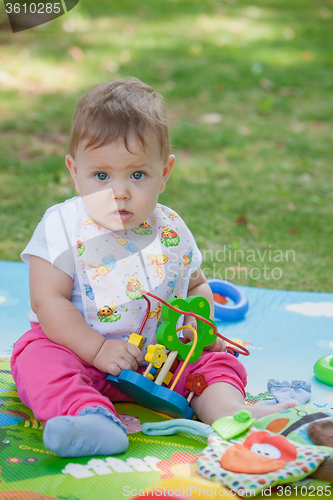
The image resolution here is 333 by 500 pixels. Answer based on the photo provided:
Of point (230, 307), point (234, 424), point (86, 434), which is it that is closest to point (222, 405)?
point (234, 424)

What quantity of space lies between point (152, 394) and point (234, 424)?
22cm

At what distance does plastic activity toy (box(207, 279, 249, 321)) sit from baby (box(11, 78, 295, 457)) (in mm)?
485

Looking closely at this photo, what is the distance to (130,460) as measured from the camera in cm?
134

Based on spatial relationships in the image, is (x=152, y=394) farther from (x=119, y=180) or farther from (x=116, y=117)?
(x=116, y=117)

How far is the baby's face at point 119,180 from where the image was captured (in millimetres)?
1602

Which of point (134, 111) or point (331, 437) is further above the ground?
point (134, 111)

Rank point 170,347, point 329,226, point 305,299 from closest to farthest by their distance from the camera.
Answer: point 170,347, point 305,299, point 329,226

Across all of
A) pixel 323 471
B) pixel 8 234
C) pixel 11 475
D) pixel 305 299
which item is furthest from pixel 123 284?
pixel 8 234

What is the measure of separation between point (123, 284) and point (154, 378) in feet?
0.98

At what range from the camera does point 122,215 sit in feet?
5.52

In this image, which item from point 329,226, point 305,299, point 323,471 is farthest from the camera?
point 329,226

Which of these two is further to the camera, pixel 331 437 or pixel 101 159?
pixel 101 159

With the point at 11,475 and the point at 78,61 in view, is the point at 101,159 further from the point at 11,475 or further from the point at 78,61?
the point at 78,61
